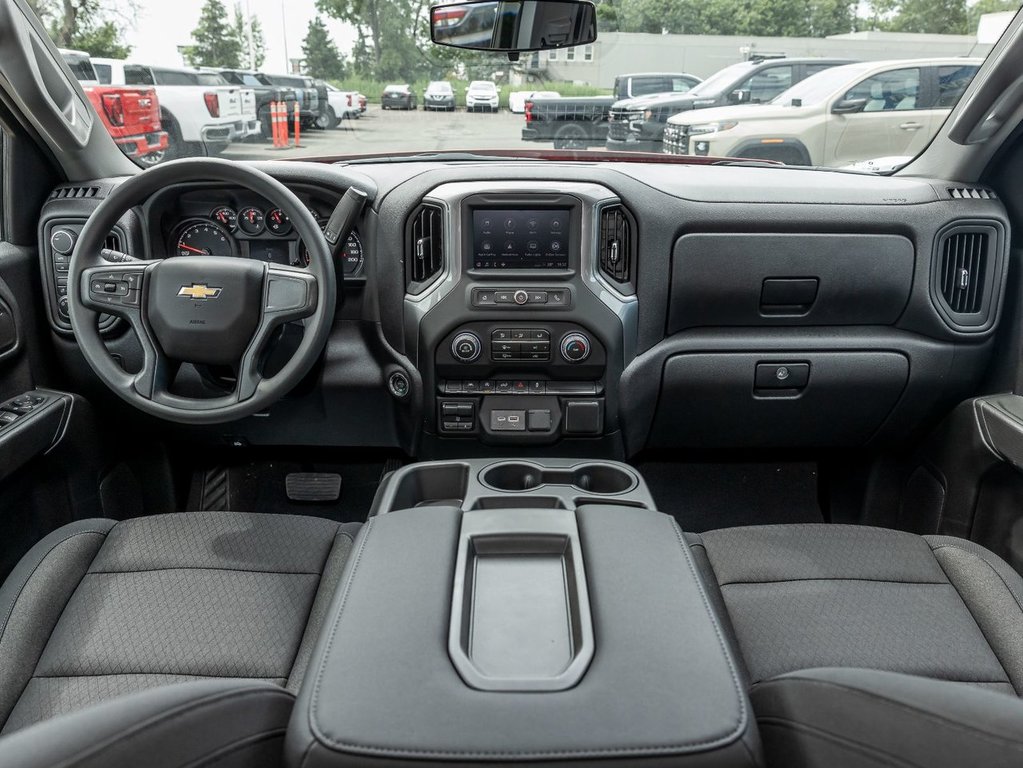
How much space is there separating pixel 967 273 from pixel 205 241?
2.22 metres

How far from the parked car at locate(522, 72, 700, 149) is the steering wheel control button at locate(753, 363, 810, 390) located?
0.92 m

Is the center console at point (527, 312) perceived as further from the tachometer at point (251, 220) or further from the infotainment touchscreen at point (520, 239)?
the tachometer at point (251, 220)

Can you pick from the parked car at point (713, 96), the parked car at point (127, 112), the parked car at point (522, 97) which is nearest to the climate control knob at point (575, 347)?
the parked car at point (713, 96)

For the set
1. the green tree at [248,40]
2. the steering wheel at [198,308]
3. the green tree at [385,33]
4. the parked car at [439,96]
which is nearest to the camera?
the steering wheel at [198,308]

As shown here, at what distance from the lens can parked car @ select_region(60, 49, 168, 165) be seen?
8.38ft

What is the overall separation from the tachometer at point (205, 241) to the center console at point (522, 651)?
118 cm

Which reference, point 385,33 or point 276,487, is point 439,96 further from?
point 276,487

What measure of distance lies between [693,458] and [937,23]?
1.56 meters

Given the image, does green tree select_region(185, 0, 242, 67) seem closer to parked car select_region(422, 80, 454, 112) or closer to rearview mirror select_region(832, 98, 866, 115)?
parked car select_region(422, 80, 454, 112)

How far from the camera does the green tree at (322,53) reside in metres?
2.62

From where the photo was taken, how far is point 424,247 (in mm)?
2338

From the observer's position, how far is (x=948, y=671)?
1.54m

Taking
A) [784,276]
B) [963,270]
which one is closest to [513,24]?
[784,276]

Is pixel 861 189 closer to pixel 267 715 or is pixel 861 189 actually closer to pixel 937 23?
pixel 937 23
